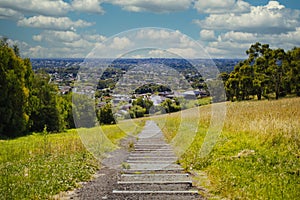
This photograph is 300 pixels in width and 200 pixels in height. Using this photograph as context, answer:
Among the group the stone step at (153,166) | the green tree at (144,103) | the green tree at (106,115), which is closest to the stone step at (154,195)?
the stone step at (153,166)

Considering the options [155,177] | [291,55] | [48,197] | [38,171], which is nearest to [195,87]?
[155,177]

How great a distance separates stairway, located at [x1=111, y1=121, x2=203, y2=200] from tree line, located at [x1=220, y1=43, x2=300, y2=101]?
1594 inches

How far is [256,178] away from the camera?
28.5ft

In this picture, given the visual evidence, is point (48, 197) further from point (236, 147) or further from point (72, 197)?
point (236, 147)

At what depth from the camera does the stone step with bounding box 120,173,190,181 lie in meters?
9.79

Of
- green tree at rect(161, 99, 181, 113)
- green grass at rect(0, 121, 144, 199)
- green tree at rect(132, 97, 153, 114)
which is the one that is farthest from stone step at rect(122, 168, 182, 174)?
green tree at rect(161, 99, 181, 113)

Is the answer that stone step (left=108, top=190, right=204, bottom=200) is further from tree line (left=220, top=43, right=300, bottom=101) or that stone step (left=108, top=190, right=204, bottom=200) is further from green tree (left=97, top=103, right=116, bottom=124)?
tree line (left=220, top=43, right=300, bottom=101)

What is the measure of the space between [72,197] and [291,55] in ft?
167

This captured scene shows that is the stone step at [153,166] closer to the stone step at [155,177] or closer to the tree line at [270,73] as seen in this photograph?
the stone step at [155,177]

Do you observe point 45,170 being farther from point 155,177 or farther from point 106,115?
point 106,115

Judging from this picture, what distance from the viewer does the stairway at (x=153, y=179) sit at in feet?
26.7

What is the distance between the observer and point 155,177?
1004 centimetres

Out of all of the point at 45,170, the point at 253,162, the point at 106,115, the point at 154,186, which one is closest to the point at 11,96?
the point at 106,115

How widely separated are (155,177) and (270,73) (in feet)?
153
